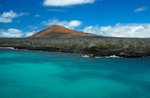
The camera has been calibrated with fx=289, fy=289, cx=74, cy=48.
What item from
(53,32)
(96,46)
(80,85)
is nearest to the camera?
(80,85)

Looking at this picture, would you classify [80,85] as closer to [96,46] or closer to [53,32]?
[96,46]

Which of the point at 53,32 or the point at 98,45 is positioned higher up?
the point at 53,32

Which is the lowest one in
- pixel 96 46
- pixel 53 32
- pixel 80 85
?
pixel 80 85

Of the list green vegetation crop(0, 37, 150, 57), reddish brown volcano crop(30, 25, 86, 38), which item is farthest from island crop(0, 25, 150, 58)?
reddish brown volcano crop(30, 25, 86, 38)

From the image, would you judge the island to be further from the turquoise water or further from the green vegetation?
the turquoise water

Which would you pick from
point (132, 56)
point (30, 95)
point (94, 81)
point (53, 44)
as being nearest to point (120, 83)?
point (94, 81)

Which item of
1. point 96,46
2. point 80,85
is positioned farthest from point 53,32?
point 80,85

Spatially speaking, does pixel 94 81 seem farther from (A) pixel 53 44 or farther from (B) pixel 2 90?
(A) pixel 53 44

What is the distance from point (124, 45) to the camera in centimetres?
5425

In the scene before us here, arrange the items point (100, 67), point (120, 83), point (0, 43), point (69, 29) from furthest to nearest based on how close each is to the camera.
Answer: point (69, 29) → point (0, 43) → point (100, 67) → point (120, 83)

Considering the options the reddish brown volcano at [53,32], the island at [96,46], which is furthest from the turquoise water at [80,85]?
the reddish brown volcano at [53,32]

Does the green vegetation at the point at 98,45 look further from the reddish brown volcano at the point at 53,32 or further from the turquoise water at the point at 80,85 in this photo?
the reddish brown volcano at the point at 53,32

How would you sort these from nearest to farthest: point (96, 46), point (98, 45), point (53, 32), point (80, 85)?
point (80, 85) < point (96, 46) < point (98, 45) < point (53, 32)

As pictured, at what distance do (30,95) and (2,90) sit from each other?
2.40m
